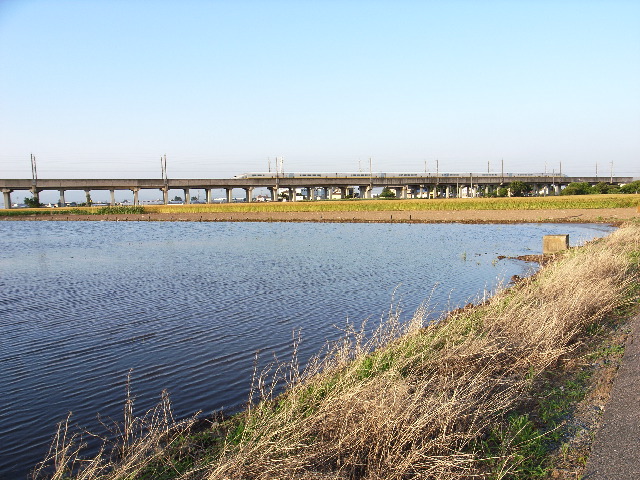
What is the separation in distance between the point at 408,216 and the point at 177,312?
54427 millimetres

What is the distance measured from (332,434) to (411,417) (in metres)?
0.81

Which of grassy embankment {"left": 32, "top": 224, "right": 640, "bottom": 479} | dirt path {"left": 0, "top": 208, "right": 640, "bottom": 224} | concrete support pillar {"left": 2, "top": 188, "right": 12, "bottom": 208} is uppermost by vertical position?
concrete support pillar {"left": 2, "top": 188, "right": 12, "bottom": 208}

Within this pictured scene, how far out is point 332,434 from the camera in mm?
5402

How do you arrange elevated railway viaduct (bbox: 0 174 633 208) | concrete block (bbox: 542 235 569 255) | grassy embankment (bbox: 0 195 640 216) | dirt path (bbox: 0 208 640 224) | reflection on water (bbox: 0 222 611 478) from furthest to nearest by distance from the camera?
elevated railway viaduct (bbox: 0 174 633 208) → grassy embankment (bbox: 0 195 640 216) → dirt path (bbox: 0 208 640 224) → concrete block (bbox: 542 235 569 255) → reflection on water (bbox: 0 222 611 478)

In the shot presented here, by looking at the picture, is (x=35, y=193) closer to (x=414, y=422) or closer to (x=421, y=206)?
(x=421, y=206)

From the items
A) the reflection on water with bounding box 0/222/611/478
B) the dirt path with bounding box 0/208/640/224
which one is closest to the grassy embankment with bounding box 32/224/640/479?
the reflection on water with bounding box 0/222/611/478

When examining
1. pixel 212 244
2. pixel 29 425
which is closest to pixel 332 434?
pixel 29 425

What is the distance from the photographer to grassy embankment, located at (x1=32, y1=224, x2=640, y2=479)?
193 inches

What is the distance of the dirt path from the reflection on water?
2741 centimetres

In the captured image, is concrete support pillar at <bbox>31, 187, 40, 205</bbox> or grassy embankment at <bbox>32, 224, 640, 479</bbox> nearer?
grassy embankment at <bbox>32, 224, 640, 479</bbox>

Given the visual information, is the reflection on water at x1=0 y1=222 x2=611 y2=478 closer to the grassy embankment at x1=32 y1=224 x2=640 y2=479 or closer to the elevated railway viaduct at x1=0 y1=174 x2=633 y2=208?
the grassy embankment at x1=32 y1=224 x2=640 y2=479

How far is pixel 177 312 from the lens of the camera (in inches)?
582

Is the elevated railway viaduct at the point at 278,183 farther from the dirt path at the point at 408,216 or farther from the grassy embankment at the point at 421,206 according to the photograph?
the dirt path at the point at 408,216

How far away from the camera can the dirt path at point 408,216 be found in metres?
57.2
